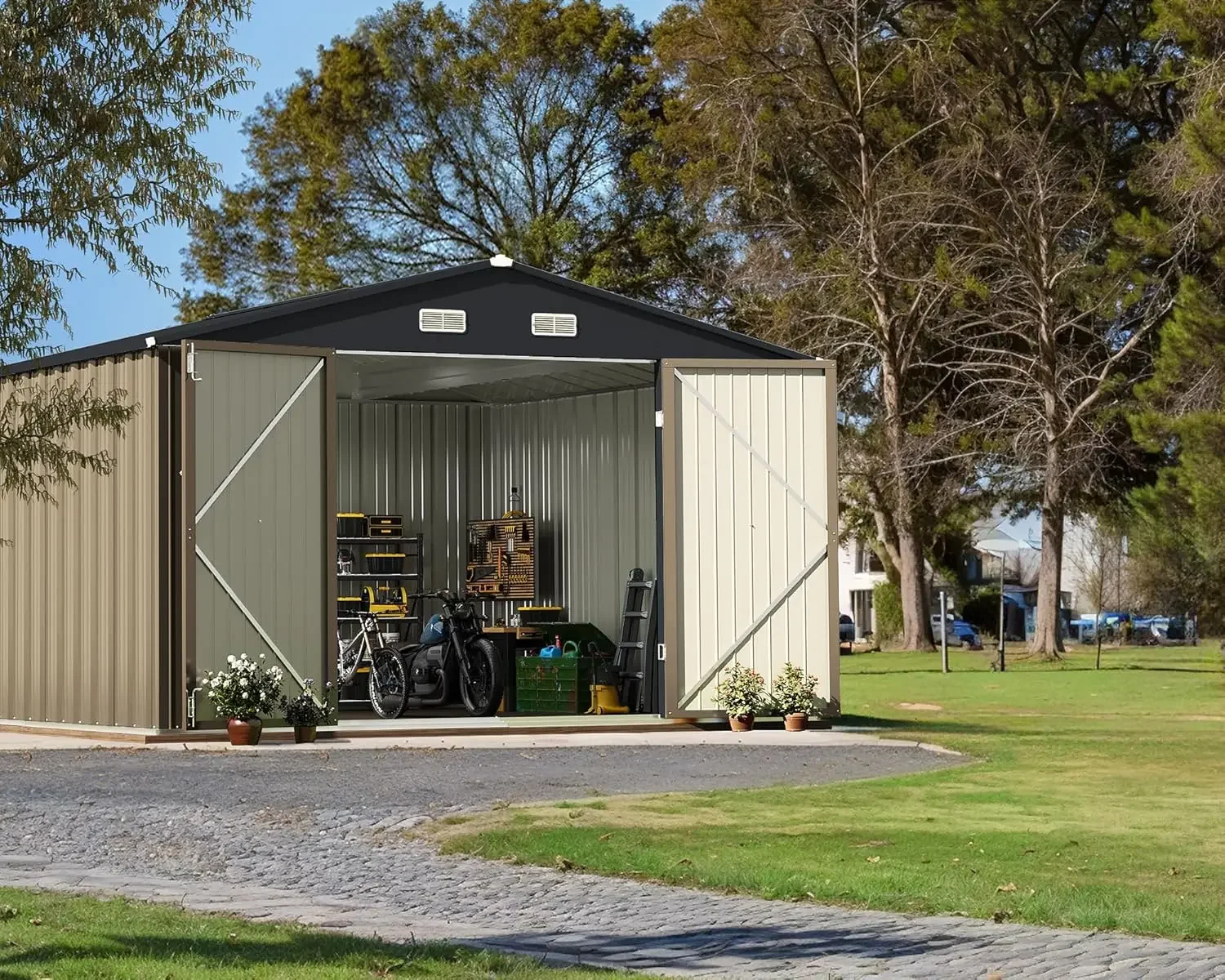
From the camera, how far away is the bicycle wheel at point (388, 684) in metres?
18.1

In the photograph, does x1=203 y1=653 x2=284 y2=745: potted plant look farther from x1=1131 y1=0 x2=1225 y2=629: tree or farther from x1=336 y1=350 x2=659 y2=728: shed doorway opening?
x1=1131 y1=0 x2=1225 y2=629: tree

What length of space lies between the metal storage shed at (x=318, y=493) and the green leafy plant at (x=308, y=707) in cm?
18

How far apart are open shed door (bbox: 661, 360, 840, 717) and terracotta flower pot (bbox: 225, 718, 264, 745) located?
3.73 m

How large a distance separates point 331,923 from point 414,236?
116 feet

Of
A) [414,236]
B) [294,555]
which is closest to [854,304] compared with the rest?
[414,236]

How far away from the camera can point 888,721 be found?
18656 mm

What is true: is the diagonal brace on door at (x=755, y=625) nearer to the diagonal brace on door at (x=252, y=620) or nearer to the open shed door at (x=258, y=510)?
the open shed door at (x=258, y=510)

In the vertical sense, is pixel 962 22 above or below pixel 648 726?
above

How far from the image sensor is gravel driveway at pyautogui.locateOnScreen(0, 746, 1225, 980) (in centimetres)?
650

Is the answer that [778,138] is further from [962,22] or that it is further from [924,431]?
[924,431]

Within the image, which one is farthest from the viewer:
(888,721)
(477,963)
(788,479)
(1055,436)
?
(1055,436)

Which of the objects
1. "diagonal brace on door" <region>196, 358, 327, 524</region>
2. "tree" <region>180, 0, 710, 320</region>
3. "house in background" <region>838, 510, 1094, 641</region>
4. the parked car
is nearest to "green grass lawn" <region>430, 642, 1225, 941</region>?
"diagonal brace on door" <region>196, 358, 327, 524</region>

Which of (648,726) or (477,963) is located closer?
(477,963)

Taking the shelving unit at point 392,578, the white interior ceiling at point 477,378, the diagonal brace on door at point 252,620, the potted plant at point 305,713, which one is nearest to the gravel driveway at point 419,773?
the potted plant at point 305,713
